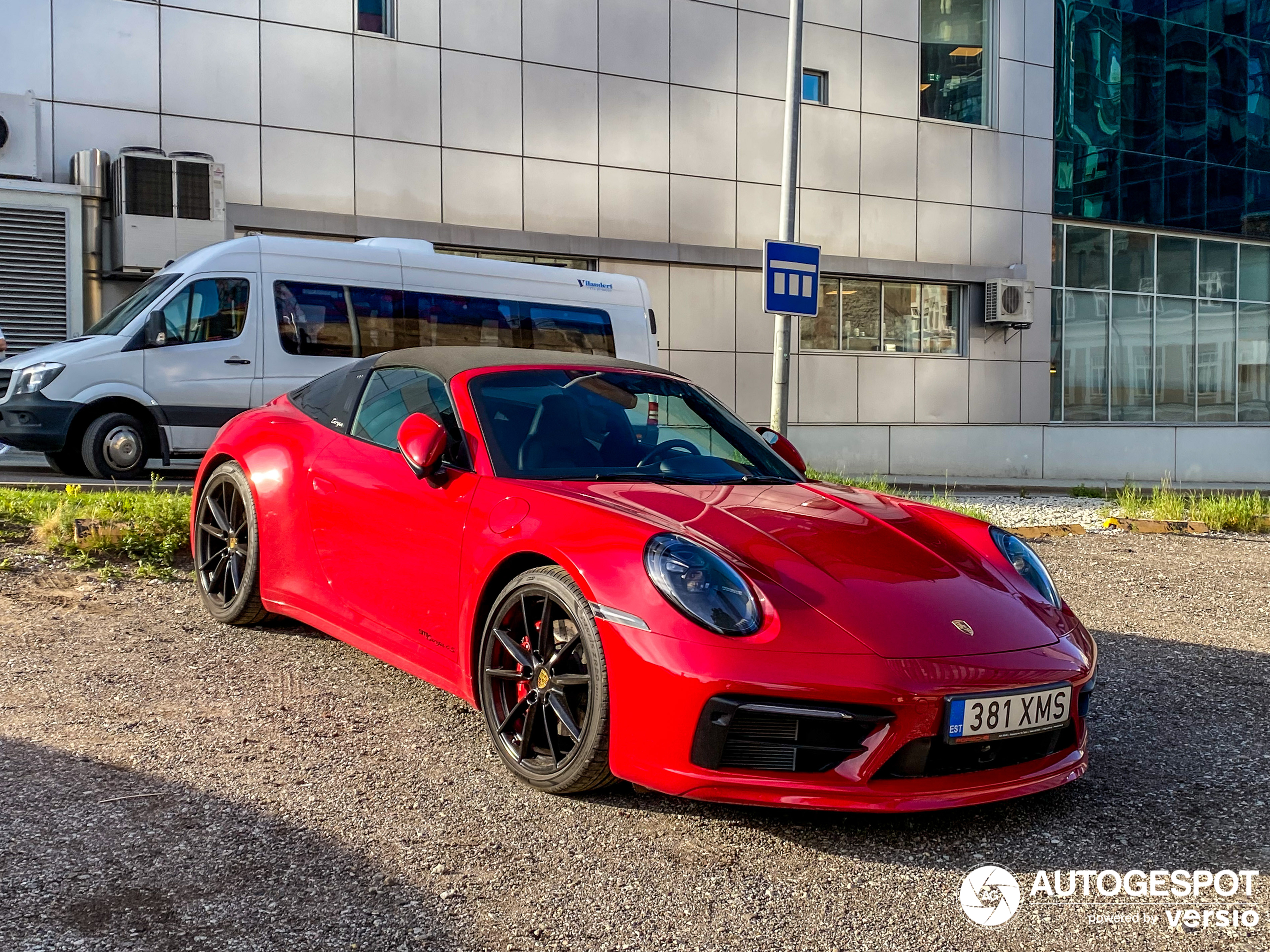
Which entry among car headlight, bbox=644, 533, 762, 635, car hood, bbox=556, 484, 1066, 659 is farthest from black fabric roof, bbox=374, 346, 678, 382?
car headlight, bbox=644, 533, 762, 635

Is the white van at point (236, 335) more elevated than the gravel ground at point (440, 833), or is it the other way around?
the white van at point (236, 335)

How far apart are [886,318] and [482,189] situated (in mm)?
7575

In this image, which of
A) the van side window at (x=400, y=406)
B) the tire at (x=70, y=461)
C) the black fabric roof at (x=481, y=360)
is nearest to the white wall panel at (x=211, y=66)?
the tire at (x=70, y=461)

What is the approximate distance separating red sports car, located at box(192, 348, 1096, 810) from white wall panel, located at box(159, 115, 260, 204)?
11.1 m

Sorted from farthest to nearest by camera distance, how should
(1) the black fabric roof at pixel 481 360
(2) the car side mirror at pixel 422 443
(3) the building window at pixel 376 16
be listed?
(3) the building window at pixel 376 16 < (1) the black fabric roof at pixel 481 360 < (2) the car side mirror at pixel 422 443

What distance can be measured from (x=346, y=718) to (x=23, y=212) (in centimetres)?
1138

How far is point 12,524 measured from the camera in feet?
21.3

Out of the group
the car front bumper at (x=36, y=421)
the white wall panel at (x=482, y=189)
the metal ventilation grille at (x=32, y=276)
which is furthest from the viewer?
the white wall panel at (x=482, y=189)

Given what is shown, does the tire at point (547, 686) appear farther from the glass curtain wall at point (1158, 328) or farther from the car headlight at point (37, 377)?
the glass curtain wall at point (1158, 328)

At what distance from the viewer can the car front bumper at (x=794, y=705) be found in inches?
118

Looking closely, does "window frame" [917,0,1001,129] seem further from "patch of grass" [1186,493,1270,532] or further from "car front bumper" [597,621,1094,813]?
"car front bumper" [597,621,1094,813]

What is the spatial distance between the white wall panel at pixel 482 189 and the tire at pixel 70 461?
7.18 metres

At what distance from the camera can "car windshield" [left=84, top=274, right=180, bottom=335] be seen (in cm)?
1027

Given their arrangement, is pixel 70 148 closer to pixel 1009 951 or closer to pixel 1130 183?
pixel 1009 951
